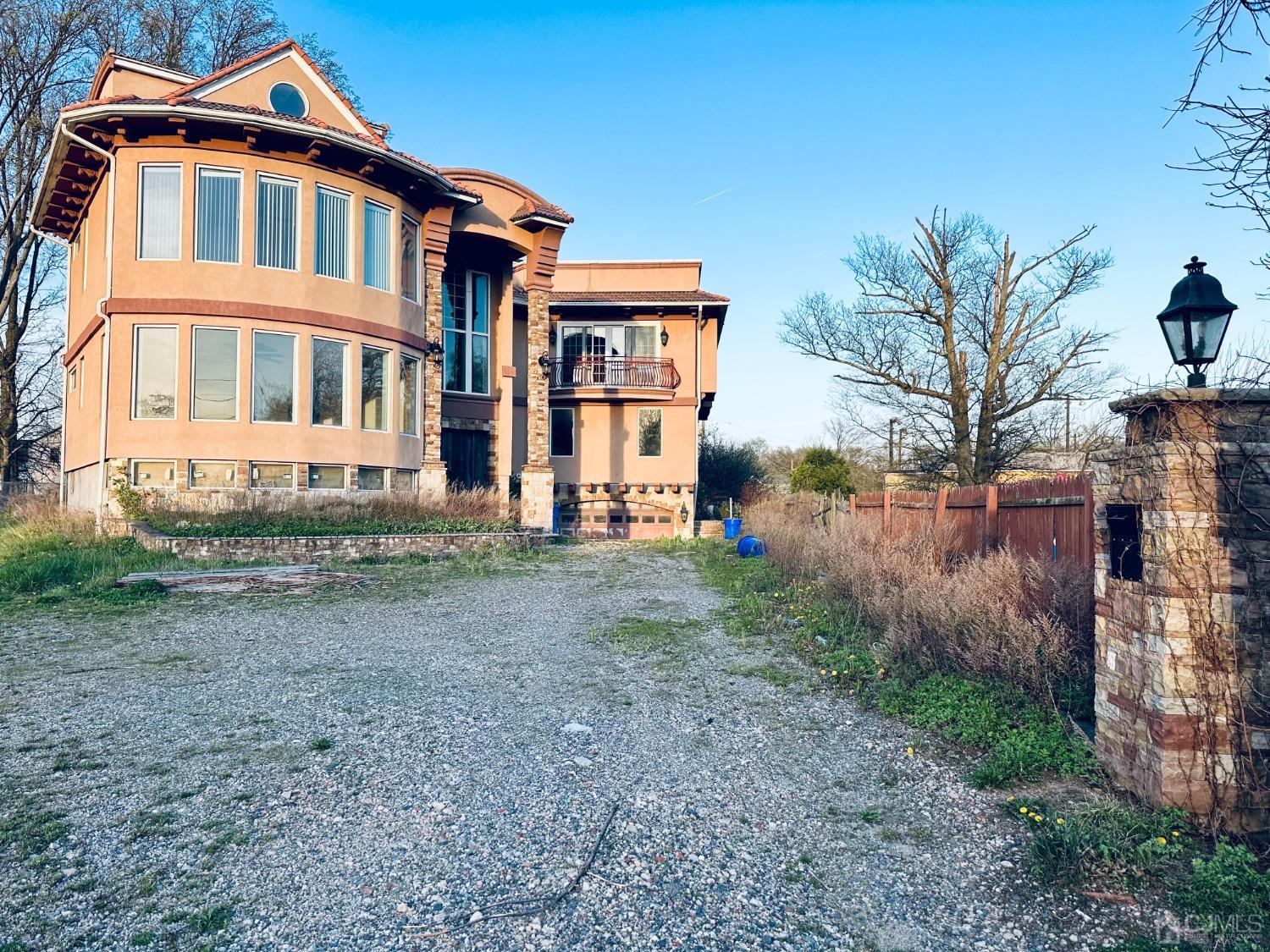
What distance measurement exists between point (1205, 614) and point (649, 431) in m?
21.5

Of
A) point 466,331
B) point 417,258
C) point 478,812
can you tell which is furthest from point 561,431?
point 478,812

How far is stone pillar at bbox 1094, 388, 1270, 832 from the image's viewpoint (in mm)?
3762

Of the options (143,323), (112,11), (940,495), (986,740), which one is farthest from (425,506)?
(112,11)

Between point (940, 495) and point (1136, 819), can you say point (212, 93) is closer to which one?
point (940, 495)

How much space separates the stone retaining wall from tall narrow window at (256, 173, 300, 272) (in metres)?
5.62

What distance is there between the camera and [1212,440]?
12.7ft

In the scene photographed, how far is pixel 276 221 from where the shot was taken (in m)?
15.5

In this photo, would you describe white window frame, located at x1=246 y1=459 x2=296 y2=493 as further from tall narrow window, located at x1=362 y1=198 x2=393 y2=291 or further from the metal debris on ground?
tall narrow window, located at x1=362 y1=198 x2=393 y2=291

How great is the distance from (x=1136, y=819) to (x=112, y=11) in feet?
104

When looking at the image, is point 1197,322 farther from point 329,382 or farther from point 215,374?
point 215,374

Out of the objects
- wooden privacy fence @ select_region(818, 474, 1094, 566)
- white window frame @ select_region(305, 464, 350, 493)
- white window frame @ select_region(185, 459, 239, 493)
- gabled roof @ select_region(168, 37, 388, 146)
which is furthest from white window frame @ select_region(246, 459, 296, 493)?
wooden privacy fence @ select_region(818, 474, 1094, 566)

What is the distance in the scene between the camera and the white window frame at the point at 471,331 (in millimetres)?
21078

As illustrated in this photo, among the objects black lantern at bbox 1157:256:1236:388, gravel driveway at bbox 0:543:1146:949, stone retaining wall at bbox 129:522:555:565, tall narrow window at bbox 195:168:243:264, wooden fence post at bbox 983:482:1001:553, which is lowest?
gravel driveway at bbox 0:543:1146:949

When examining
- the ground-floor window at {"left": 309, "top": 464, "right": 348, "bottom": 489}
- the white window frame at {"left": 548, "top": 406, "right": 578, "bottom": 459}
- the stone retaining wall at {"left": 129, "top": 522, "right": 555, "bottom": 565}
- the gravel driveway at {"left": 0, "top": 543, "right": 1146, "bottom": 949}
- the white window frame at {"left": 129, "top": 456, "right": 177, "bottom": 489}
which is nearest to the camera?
the gravel driveway at {"left": 0, "top": 543, "right": 1146, "bottom": 949}
